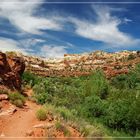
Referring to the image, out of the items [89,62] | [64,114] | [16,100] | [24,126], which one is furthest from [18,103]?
[89,62]

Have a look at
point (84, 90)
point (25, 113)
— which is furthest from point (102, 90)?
point (25, 113)

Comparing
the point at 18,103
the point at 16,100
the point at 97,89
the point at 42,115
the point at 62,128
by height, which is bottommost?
the point at 62,128

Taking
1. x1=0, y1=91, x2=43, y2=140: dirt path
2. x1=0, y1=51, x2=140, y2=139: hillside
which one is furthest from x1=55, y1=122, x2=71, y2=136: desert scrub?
x1=0, y1=91, x2=43, y2=140: dirt path

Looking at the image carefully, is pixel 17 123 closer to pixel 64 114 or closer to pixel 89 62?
pixel 64 114

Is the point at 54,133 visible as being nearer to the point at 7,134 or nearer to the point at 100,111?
the point at 7,134

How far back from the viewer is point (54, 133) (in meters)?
12.5

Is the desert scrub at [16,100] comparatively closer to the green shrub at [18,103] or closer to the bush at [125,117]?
the green shrub at [18,103]

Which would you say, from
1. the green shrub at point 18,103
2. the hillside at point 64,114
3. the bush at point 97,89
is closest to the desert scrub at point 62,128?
the hillside at point 64,114

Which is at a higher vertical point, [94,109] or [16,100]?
[16,100]

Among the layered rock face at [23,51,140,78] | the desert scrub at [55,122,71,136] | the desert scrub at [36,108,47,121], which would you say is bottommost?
the desert scrub at [55,122,71,136]

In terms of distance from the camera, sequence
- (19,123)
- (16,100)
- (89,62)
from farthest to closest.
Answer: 1. (89,62)
2. (16,100)
3. (19,123)

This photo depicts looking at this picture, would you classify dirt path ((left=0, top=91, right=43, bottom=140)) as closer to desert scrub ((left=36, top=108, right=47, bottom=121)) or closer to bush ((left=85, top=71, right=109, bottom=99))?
desert scrub ((left=36, top=108, right=47, bottom=121))

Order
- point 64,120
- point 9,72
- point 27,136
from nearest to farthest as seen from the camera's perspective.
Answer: point 27,136 → point 64,120 → point 9,72

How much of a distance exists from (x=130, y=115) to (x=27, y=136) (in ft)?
25.0
